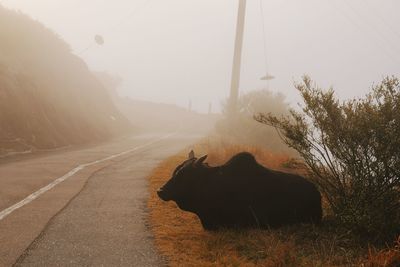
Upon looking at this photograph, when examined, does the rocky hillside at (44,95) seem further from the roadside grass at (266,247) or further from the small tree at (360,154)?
the small tree at (360,154)

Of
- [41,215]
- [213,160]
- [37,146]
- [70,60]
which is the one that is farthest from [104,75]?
[41,215]

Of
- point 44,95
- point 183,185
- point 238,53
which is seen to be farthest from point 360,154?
point 44,95

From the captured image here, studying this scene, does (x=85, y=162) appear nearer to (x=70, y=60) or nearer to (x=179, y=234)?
(x=179, y=234)

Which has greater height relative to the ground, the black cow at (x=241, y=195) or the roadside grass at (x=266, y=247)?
the black cow at (x=241, y=195)

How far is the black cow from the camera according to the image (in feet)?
23.2

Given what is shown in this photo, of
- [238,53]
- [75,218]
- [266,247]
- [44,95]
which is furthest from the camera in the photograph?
[44,95]

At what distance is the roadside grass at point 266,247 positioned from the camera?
5.57 meters

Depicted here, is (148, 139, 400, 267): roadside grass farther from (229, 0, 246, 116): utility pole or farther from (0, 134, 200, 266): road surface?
(229, 0, 246, 116): utility pole

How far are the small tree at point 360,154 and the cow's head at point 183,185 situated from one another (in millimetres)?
2049

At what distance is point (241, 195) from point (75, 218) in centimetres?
314

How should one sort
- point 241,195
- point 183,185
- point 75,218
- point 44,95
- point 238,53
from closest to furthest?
point 241,195
point 183,185
point 75,218
point 238,53
point 44,95

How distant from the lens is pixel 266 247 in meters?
6.17

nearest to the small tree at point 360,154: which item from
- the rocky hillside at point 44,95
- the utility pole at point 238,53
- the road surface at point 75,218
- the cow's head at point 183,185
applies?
the cow's head at point 183,185

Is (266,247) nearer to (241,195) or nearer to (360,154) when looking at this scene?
(241,195)
